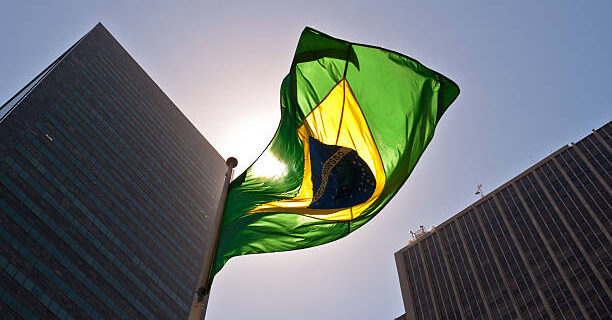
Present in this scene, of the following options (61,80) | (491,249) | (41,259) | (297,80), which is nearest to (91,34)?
(61,80)

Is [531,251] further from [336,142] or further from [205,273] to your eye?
[205,273]

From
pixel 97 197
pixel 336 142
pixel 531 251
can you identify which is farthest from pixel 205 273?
pixel 531 251

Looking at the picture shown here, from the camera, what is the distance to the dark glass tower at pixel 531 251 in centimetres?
8019

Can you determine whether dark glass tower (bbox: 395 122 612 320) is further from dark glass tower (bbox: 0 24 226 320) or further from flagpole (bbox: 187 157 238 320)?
flagpole (bbox: 187 157 238 320)

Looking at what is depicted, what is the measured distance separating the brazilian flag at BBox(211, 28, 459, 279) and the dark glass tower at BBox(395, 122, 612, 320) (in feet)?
254

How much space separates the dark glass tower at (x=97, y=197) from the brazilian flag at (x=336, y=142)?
4996 centimetres

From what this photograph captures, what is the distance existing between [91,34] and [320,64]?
320 feet

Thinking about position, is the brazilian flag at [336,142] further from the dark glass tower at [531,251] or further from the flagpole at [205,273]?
the dark glass tower at [531,251]

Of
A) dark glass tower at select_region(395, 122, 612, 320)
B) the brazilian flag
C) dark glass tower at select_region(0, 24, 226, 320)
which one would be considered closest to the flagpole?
the brazilian flag

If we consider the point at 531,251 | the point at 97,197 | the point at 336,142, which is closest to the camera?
the point at 336,142

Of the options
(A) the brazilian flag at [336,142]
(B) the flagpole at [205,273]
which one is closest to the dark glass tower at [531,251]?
(A) the brazilian flag at [336,142]

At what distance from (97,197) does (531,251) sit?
7525cm

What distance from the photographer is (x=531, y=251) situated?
8975cm

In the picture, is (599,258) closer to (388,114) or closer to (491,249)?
(491,249)
